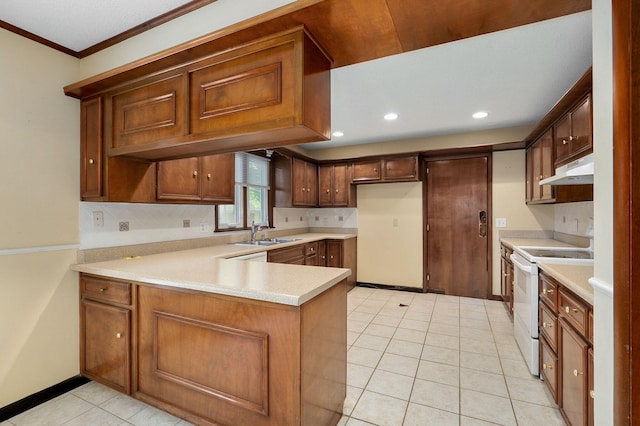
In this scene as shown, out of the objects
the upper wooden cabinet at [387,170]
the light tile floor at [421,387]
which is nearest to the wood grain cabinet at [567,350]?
the light tile floor at [421,387]

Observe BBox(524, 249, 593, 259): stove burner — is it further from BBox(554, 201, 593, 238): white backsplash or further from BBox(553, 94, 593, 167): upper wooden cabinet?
BBox(553, 94, 593, 167): upper wooden cabinet

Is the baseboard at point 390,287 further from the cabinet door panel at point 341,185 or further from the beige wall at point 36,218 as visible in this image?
the beige wall at point 36,218

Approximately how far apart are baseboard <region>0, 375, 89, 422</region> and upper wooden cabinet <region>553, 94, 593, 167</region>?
4013 mm

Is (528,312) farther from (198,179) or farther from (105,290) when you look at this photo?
(105,290)

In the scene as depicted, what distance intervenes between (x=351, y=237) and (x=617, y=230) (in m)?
4.10

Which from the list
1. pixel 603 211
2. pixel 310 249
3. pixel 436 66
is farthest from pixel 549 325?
pixel 310 249

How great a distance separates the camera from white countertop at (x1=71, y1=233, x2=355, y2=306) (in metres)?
1.42

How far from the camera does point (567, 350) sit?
65.5 inches

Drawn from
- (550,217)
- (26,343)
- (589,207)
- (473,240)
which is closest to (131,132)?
(26,343)

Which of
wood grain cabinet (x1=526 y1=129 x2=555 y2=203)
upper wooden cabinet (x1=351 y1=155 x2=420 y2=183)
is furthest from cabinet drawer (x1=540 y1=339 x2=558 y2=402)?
upper wooden cabinet (x1=351 y1=155 x2=420 y2=183)

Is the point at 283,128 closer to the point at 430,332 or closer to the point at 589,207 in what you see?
the point at 430,332

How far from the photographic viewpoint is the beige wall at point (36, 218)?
188cm

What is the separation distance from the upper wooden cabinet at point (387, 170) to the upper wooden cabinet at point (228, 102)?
3.05 meters

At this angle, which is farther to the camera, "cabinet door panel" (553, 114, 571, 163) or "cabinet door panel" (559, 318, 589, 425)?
"cabinet door panel" (553, 114, 571, 163)
